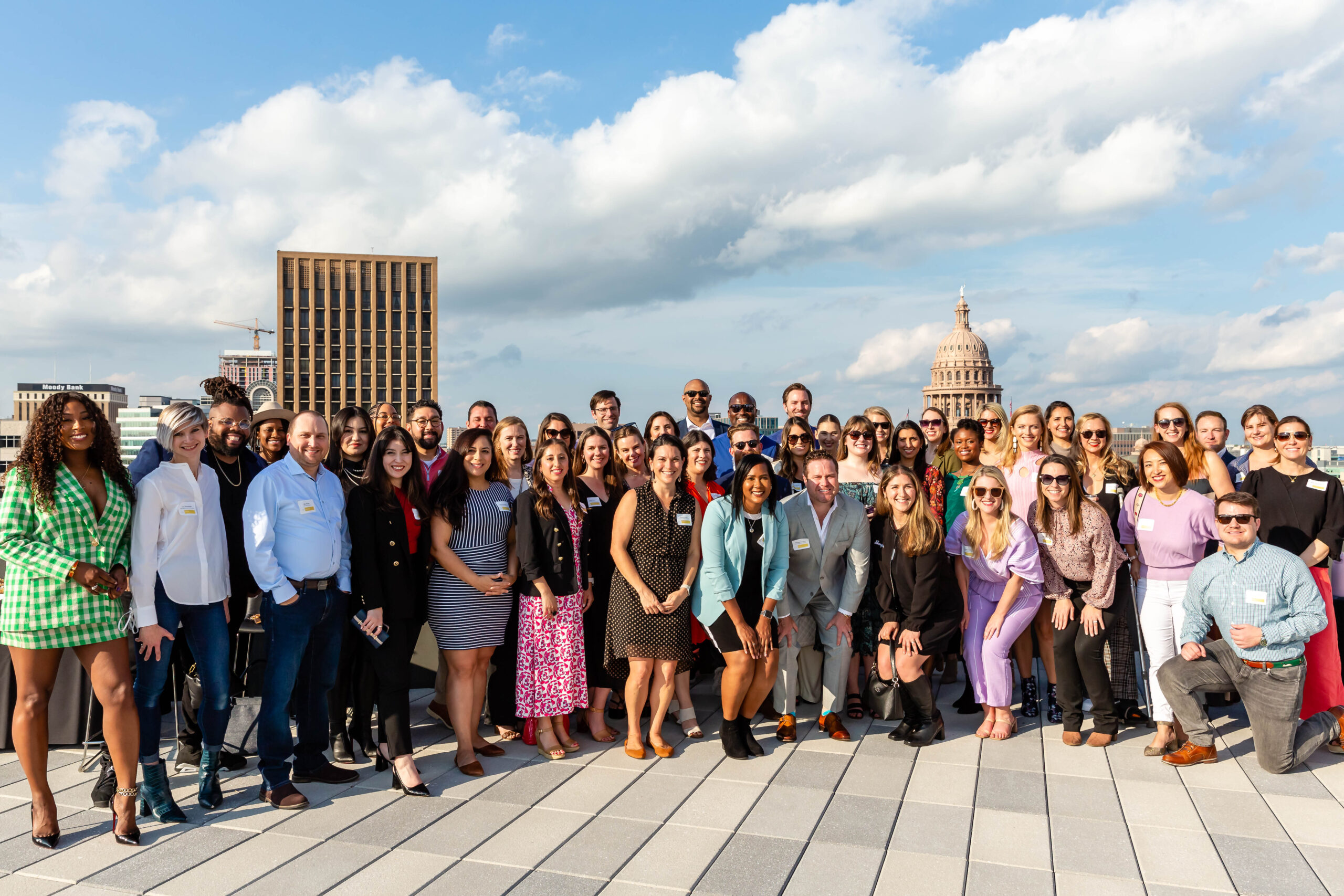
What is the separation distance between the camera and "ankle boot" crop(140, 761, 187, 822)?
402 centimetres

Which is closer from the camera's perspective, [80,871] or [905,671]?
[80,871]

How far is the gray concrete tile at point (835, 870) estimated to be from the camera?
3430mm

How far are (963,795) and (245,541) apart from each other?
382cm

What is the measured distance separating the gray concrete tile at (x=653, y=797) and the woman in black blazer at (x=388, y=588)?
3.34 feet

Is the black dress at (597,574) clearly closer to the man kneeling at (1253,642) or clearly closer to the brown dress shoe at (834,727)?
the brown dress shoe at (834,727)

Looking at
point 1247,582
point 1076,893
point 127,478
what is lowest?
point 1076,893

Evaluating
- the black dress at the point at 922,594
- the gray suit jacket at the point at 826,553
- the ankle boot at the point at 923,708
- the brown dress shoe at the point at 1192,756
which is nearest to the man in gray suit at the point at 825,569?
the gray suit jacket at the point at 826,553

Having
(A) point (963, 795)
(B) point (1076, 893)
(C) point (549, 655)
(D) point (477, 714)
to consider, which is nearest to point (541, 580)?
(C) point (549, 655)

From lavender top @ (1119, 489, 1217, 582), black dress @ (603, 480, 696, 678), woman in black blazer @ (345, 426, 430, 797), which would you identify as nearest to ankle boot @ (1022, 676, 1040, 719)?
lavender top @ (1119, 489, 1217, 582)

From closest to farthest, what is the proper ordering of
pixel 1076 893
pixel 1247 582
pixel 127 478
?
pixel 1076 893 < pixel 127 478 < pixel 1247 582

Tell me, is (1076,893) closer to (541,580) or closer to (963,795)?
(963,795)

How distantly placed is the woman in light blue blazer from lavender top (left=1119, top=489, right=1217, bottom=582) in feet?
7.42

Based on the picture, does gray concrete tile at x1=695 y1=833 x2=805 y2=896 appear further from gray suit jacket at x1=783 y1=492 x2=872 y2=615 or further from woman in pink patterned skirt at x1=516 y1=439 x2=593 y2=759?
gray suit jacket at x1=783 y1=492 x2=872 y2=615

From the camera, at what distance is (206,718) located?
4.23m
